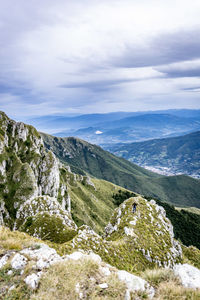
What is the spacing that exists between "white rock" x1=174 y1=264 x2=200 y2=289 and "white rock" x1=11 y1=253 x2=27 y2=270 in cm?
861

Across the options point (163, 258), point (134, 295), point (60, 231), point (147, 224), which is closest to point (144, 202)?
point (147, 224)

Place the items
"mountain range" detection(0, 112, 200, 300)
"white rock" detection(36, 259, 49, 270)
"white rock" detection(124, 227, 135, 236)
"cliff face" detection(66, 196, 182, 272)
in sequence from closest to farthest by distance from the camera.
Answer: "mountain range" detection(0, 112, 200, 300) < "white rock" detection(36, 259, 49, 270) < "cliff face" detection(66, 196, 182, 272) < "white rock" detection(124, 227, 135, 236)

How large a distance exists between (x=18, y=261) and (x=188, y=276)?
31.0ft

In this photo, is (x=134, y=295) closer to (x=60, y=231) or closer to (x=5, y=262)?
(x=5, y=262)

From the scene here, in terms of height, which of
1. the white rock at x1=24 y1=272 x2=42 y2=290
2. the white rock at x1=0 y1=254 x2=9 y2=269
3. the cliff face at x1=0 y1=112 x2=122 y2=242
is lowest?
the cliff face at x1=0 y1=112 x2=122 y2=242

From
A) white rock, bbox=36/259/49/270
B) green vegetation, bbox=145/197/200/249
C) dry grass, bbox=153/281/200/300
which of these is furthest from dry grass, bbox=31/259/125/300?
green vegetation, bbox=145/197/200/249

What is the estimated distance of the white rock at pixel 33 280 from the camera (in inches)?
312

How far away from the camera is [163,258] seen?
22281 millimetres

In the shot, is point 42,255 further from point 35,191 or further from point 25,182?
point 25,182

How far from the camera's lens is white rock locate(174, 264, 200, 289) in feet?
26.5

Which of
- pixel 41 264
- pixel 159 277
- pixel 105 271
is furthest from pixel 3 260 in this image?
pixel 159 277

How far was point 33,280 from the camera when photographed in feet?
26.6

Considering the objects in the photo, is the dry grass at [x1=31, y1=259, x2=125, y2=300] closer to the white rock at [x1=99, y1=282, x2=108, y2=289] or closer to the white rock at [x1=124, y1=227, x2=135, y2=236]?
the white rock at [x1=99, y1=282, x2=108, y2=289]

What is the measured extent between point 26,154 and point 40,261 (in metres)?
131
